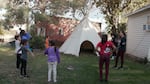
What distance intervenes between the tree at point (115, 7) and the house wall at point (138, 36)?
10.4ft

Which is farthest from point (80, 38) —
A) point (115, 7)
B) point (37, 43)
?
point (115, 7)

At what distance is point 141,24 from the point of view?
75.9 feet

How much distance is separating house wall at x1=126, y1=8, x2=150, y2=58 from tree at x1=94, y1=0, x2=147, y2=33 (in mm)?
3175

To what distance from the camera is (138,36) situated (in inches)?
945

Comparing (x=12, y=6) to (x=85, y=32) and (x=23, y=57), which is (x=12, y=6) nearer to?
(x=85, y=32)

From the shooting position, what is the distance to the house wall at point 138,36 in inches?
854

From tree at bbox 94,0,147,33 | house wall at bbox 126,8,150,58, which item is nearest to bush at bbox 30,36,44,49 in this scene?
tree at bbox 94,0,147,33

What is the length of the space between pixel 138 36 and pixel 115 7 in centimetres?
702

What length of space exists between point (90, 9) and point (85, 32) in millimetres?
20051

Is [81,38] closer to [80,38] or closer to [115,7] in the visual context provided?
[80,38]

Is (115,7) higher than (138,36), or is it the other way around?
(115,7)

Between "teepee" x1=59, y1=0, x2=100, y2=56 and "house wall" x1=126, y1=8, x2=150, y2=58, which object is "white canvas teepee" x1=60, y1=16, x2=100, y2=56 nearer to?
"teepee" x1=59, y1=0, x2=100, y2=56

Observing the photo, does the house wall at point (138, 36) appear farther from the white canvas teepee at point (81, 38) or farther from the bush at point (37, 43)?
the bush at point (37, 43)

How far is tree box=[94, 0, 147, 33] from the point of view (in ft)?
98.9
